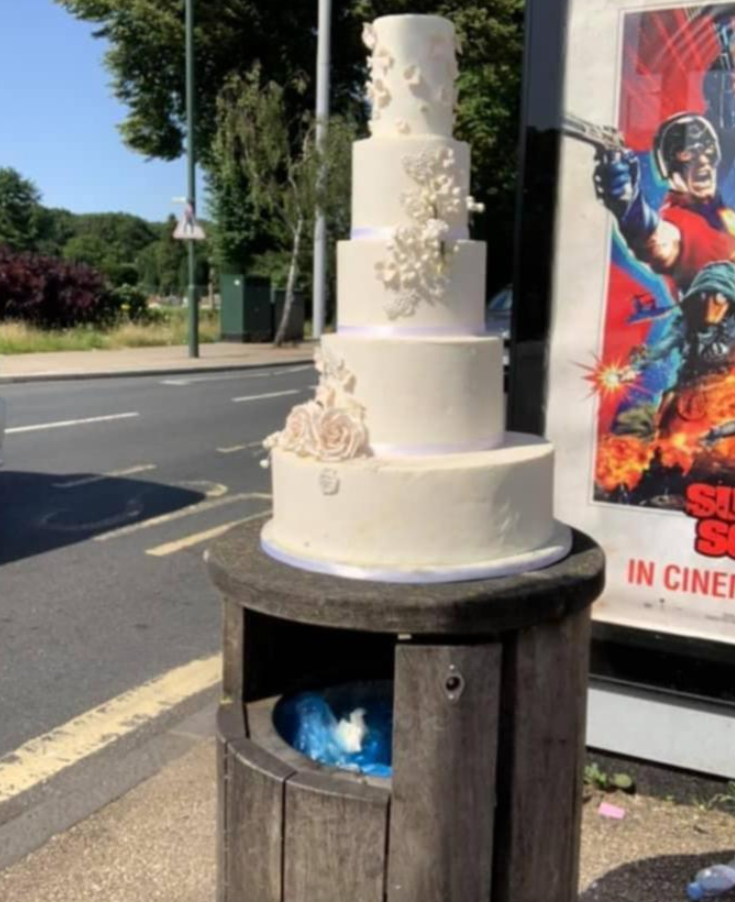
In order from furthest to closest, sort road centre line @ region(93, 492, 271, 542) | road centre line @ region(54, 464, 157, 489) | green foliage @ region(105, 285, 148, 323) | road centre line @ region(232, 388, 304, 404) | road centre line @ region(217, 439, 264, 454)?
green foliage @ region(105, 285, 148, 323) → road centre line @ region(232, 388, 304, 404) → road centre line @ region(217, 439, 264, 454) → road centre line @ region(54, 464, 157, 489) → road centre line @ region(93, 492, 271, 542)

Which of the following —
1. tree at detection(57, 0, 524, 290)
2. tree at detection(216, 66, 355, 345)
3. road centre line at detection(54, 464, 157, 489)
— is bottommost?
road centre line at detection(54, 464, 157, 489)

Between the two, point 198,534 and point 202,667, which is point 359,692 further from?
point 198,534

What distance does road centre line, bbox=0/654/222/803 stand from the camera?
3.53 metres

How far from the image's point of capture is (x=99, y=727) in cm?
390

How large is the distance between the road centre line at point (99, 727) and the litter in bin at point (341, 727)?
1.63 metres

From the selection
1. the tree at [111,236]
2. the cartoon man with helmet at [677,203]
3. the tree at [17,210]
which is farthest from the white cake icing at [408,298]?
the tree at [111,236]

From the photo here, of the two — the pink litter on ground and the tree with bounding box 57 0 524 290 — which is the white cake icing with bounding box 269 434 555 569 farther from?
the tree with bounding box 57 0 524 290

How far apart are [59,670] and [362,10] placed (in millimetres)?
28343

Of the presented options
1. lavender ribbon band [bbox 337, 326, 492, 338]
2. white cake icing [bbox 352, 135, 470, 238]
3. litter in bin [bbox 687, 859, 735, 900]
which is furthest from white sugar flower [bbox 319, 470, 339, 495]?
litter in bin [bbox 687, 859, 735, 900]

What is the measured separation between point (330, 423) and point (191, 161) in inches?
795

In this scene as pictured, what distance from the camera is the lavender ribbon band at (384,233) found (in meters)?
1.97

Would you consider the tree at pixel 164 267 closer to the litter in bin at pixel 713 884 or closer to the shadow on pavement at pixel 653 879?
the shadow on pavement at pixel 653 879

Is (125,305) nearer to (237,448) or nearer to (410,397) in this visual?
(237,448)

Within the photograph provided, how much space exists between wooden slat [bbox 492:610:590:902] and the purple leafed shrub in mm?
25521
